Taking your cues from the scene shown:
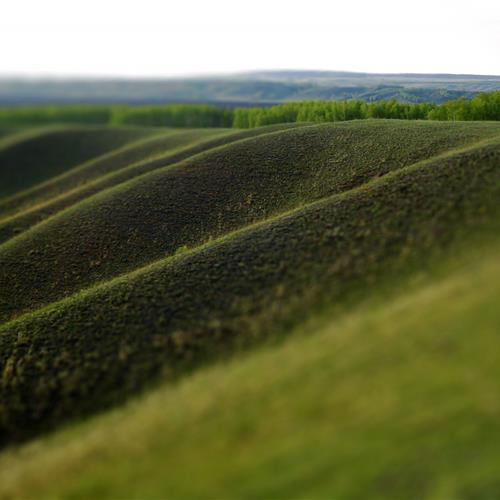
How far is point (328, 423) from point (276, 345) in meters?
5.78

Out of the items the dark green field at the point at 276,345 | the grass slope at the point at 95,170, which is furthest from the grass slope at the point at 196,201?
the grass slope at the point at 95,170

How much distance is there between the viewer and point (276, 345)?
19.3 meters

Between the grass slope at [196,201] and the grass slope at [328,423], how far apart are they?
1927cm

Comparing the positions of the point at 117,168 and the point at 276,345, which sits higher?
the point at 117,168

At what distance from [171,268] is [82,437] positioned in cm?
1275

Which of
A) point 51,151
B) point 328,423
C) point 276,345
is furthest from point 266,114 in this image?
point 328,423

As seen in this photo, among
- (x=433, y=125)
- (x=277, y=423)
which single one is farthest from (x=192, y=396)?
(x=433, y=125)

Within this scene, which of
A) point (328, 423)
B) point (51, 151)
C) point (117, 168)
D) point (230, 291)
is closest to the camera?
point (328, 423)

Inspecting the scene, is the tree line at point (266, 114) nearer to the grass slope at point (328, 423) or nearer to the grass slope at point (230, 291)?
the grass slope at point (230, 291)

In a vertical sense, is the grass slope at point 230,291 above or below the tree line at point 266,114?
below

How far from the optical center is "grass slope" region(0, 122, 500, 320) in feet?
120

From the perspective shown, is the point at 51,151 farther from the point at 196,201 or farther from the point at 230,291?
the point at 230,291

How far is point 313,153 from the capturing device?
4603cm

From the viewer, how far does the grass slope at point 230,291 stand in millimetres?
20953
